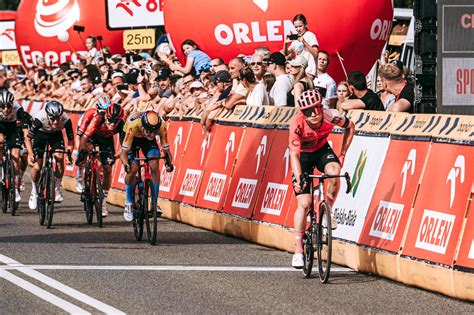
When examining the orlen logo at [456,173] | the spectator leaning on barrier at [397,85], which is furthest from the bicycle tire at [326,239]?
the spectator leaning on barrier at [397,85]

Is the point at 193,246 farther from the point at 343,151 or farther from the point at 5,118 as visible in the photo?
the point at 5,118

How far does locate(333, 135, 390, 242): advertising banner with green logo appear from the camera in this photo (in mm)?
13562

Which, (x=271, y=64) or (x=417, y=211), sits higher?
(x=271, y=64)

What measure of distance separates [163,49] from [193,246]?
12017 mm

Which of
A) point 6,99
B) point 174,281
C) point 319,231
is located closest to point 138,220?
point 174,281

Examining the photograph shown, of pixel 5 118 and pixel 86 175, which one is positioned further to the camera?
pixel 5 118

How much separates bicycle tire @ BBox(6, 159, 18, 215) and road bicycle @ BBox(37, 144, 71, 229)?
2.55 feet

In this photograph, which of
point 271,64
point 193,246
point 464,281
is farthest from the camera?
point 271,64

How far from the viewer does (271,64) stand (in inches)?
735

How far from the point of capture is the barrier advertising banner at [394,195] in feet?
41.6

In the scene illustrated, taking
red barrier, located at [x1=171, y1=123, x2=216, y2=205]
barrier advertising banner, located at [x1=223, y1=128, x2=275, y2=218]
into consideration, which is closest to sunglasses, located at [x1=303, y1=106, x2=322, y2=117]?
barrier advertising banner, located at [x1=223, y1=128, x2=275, y2=218]

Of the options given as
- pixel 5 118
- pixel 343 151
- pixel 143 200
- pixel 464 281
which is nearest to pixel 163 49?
pixel 5 118

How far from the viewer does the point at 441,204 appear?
1203cm

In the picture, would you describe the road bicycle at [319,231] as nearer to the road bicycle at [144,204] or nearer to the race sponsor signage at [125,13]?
the road bicycle at [144,204]
